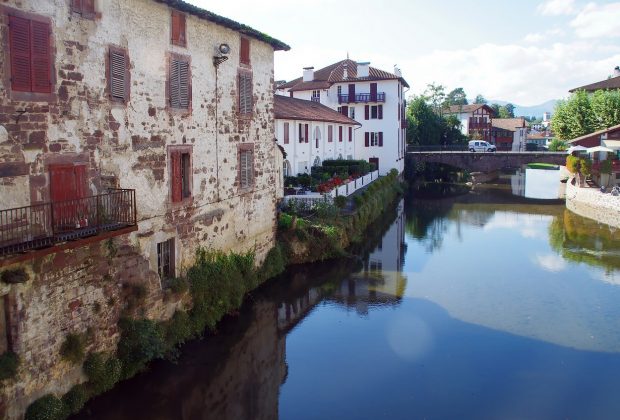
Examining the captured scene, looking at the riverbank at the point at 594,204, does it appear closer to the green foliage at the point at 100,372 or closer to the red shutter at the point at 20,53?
the green foliage at the point at 100,372

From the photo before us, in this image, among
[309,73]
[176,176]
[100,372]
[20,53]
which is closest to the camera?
[20,53]

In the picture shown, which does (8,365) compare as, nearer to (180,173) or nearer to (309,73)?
(180,173)

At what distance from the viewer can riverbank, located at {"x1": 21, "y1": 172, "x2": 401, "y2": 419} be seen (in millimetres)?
13087

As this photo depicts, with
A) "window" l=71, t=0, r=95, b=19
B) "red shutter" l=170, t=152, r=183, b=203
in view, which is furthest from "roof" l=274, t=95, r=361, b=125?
"window" l=71, t=0, r=95, b=19

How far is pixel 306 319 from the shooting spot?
19797 millimetres

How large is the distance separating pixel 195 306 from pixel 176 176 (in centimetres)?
401

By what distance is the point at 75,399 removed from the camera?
1260cm

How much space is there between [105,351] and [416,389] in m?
7.72

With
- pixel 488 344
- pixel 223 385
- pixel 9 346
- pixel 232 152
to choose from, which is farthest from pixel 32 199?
pixel 488 344

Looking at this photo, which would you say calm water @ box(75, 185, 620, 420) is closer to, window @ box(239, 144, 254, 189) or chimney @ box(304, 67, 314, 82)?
→ window @ box(239, 144, 254, 189)

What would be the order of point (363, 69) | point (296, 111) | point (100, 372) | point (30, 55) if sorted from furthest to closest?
point (363, 69), point (296, 111), point (100, 372), point (30, 55)

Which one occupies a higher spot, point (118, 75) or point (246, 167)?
point (118, 75)

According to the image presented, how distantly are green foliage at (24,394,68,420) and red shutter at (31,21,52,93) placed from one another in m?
6.34

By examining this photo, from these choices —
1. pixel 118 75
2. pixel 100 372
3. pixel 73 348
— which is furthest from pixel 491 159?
pixel 73 348
